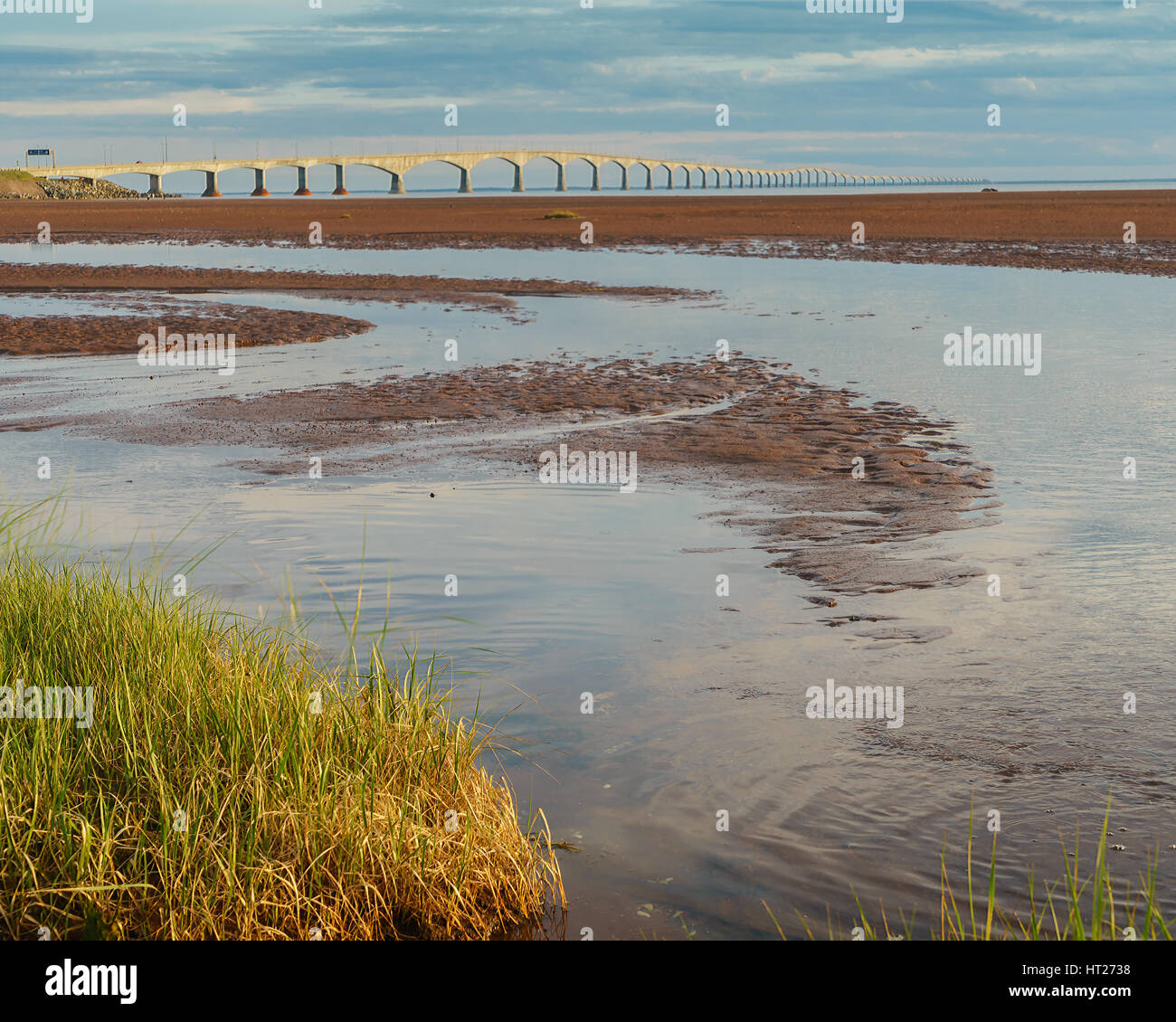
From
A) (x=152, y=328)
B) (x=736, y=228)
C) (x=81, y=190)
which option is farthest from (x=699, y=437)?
(x=81, y=190)

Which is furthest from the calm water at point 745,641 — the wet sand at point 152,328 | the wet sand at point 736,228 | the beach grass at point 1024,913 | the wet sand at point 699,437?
the wet sand at point 736,228

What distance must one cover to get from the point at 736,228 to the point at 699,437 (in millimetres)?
50555

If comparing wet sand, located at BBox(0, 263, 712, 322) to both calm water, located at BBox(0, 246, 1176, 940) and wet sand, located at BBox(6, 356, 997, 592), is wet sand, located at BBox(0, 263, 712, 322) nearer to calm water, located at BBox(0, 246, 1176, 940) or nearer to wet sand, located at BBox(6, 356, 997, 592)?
wet sand, located at BBox(6, 356, 997, 592)

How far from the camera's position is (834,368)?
20578 millimetres

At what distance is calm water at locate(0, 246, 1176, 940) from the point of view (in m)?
5.80

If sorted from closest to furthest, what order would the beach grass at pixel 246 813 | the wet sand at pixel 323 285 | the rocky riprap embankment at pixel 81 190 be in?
1. the beach grass at pixel 246 813
2. the wet sand at pixel 323 285
3. the rocky riprap embankment at pixel 81 190

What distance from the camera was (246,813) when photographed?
209 inches

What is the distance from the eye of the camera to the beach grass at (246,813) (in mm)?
4895

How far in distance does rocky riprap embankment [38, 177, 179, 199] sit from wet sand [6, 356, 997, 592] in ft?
454

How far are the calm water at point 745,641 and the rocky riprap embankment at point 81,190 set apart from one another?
141789 millimetres

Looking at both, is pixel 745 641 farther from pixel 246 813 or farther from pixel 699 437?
pixel 699 437

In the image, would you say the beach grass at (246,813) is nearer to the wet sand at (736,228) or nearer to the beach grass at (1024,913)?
the beach grass at (1024,913)

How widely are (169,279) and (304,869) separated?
3591cm
